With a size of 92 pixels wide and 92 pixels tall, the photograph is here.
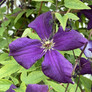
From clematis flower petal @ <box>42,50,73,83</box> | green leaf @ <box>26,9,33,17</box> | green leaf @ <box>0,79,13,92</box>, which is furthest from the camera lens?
green leaf @ <box>26,9,33,17</box>

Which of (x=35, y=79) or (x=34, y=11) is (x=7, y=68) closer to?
(x=35, y=79)

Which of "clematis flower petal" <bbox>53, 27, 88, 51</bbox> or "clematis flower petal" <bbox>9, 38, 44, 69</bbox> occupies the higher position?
"clematis flower petal" <bbox>53, 27, 88, 51</bbox>

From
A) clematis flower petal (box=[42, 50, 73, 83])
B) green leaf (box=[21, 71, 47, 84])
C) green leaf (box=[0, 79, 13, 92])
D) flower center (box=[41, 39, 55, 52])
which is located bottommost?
green leaf (box=[0, 79, 13, 92])

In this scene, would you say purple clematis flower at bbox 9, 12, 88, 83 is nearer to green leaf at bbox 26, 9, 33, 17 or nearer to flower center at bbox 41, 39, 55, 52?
flower center at bbox 41, 39, 55, 52

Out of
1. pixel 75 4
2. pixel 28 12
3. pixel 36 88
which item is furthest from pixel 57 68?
pixel 28 12

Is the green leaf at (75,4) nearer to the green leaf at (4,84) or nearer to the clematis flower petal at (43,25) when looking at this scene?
the clematis flower petal at (43,25)

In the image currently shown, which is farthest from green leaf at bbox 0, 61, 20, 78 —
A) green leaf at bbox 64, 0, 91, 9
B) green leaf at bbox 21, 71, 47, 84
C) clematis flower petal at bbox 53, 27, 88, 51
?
green leaf at bbox 64, 0, 91, 9

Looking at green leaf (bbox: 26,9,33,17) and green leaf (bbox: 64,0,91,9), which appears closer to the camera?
green leaf (bbox: 64,0,91,9)

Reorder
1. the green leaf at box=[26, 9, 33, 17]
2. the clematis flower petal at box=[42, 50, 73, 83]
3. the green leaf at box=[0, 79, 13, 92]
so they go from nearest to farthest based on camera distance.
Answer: the clematis flower petal at box=[42, 50, 73, 83], the green leaf at box=[0, 79, 13, 92], the green leaf at box=[26, 9, 33, 17]

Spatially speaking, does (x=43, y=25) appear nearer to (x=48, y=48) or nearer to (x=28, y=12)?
(x=48, y=48)
